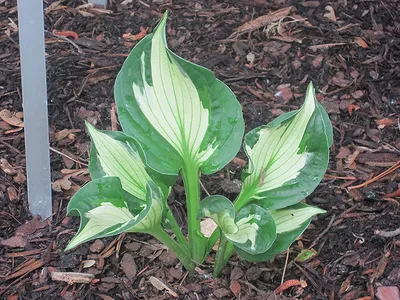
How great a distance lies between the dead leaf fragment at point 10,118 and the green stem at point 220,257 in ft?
2.74

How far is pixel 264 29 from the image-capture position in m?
2.46

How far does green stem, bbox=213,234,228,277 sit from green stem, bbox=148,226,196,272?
0.06m

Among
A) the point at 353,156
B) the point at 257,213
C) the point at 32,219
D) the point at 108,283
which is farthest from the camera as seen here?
the point at 353,156

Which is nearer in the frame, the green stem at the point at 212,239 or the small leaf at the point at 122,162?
the small leaf at the point at 122,162

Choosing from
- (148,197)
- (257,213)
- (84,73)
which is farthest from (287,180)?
(84,73)

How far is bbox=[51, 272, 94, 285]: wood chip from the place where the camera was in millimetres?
1653

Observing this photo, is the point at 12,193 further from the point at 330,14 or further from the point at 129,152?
the point at 330,14

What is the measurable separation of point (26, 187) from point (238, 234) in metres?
Result: 0.76

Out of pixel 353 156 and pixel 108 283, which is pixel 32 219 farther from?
pixel 353 156

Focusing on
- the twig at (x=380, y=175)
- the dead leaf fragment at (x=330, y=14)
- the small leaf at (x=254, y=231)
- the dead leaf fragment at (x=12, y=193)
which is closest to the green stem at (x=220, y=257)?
the small leaf at (x=254, y=231)

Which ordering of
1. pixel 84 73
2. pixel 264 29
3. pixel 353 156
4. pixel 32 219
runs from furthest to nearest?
pixel 264 29
pixel 84 73
pixel 353 156
pixel 32 219

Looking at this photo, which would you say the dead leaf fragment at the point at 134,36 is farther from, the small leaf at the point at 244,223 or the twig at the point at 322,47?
the small leaf at the point at 244,223

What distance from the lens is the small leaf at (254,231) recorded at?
136 cm

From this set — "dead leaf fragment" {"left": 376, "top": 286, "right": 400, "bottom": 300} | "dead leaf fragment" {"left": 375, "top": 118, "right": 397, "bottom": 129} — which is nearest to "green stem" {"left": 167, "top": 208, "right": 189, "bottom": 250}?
"dead leaf fragment" {"left": 376, "top": 286, "right": 400, "bottom": 300}
